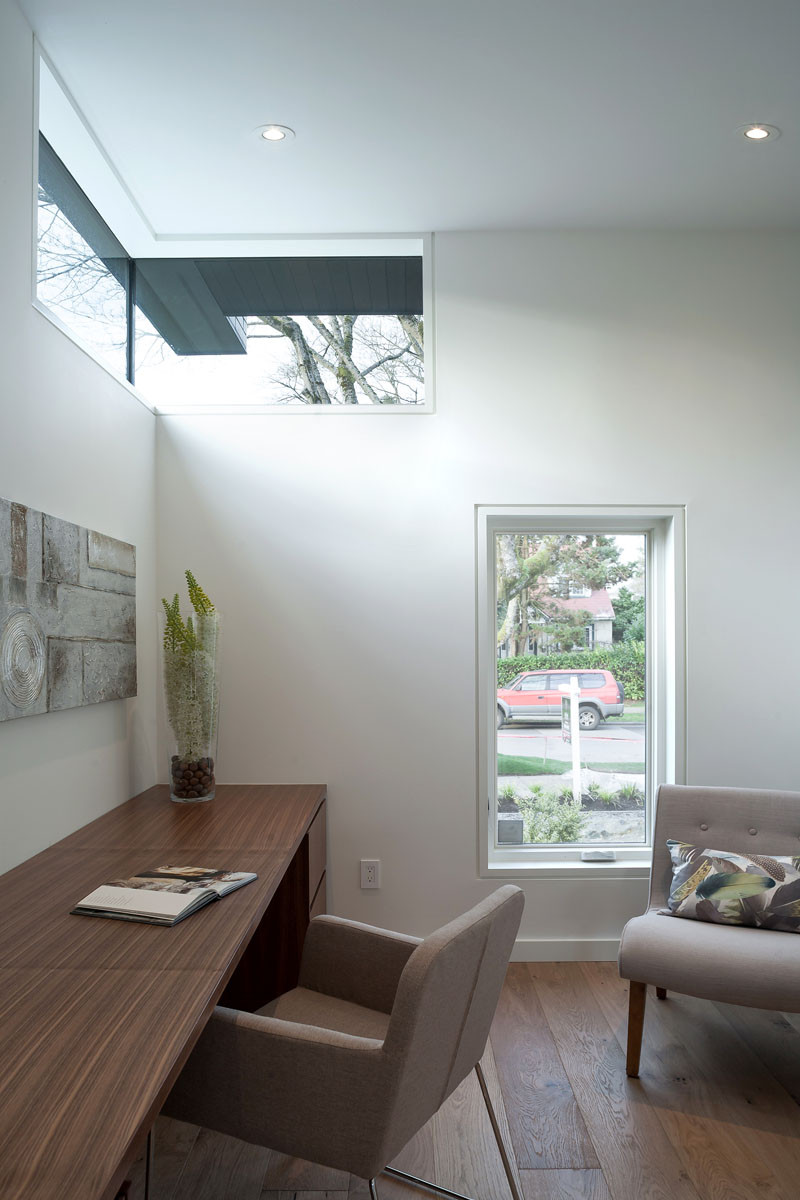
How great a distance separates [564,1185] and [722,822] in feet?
4.23

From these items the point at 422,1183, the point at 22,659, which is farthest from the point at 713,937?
the point at 22,659

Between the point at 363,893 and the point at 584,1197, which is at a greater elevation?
the point at 363,893

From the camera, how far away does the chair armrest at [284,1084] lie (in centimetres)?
146

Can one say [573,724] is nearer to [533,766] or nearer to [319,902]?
[533,766]

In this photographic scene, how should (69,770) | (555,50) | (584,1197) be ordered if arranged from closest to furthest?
(584,1197), (555,50), (69,770)

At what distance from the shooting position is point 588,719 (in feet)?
11.8

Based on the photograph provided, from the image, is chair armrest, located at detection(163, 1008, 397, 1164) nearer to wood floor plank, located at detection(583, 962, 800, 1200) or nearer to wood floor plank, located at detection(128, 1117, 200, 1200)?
wood floor plank, located at detection(128, 1117, 200, 1200)

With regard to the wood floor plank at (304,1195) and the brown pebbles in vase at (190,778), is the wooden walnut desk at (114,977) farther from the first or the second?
the wood floor plank at (304,1195)

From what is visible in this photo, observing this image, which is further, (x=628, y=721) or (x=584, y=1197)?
(x=628, y=721)

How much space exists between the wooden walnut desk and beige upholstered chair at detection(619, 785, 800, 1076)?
1010 millimetres

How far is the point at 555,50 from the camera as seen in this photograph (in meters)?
2.38

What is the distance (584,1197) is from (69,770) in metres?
1.68

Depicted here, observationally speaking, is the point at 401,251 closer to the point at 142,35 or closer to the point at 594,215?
the point at 594,215

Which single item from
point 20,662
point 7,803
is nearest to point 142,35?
point 20,662
